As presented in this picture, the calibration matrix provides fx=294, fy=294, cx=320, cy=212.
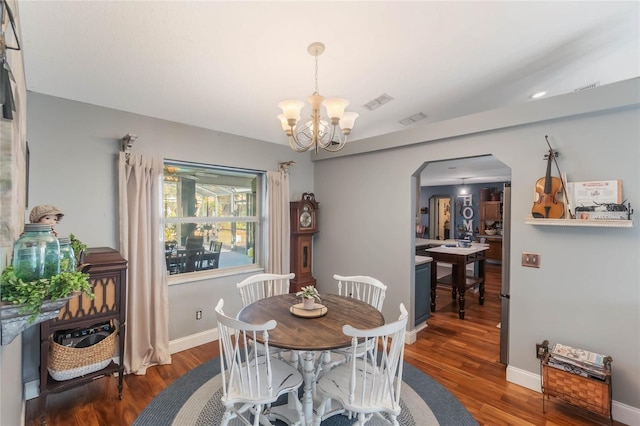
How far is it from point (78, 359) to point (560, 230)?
3993 mm

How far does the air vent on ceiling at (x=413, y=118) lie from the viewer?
11.6 feet

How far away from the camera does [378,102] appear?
310 cm

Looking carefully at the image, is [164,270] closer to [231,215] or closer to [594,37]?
[231,215]

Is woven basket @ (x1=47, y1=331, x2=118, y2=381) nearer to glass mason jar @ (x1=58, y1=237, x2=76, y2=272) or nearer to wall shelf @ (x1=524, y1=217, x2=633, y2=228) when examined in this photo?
glass mason jar @ (x1=58, y1=237, x2=76, y2=272)

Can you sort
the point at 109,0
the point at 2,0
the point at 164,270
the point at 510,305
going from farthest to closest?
1. the point at 164,270
2. the point at 510,305
3. the point at 109,0
4. the point at 2,0

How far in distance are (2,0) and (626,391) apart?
13.0 feet

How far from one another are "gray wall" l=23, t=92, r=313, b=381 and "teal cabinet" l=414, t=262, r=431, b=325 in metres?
2.52

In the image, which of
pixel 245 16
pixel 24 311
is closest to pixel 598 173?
Result: pixel 245 16

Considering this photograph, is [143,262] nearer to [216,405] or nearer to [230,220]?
[230,220]

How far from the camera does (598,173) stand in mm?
2305

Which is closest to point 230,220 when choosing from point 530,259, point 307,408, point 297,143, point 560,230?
point 297,143

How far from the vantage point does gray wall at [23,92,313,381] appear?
7.97 feet

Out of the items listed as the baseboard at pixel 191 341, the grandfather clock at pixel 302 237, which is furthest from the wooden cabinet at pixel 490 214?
the baseboard at pixel 191 341

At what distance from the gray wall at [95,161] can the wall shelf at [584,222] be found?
3008mm
